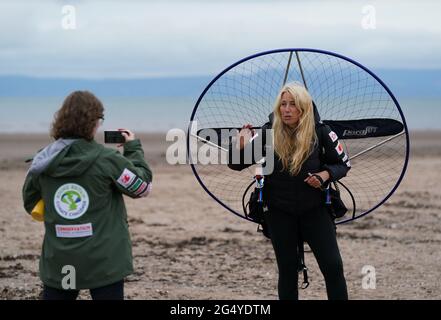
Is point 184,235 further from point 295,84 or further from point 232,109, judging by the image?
point 295,84

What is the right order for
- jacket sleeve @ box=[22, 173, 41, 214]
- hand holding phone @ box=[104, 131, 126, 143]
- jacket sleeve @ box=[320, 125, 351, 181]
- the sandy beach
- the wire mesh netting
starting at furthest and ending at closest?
the sandy beach < the wire mesh netting < jacket sleeve @ box=[320, 125, 351, 181] < hand holding phone @ box=[104, 131, 126, 143] < jacket sleeve @ box=[22, 173, 41, 214]

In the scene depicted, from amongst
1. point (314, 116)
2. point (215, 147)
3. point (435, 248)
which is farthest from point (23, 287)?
point (435, 248)

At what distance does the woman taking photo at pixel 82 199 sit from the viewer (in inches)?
150

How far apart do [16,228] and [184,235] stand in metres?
2.25

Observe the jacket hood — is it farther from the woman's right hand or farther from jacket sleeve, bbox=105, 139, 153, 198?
the woman's right hand

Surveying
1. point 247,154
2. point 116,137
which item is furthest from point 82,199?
point 247,154

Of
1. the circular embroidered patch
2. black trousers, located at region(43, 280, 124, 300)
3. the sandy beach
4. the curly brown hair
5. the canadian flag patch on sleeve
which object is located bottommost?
the sandy beach

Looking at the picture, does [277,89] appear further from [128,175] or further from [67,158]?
[67,158]

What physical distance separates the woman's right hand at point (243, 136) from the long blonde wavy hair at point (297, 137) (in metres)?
0.19

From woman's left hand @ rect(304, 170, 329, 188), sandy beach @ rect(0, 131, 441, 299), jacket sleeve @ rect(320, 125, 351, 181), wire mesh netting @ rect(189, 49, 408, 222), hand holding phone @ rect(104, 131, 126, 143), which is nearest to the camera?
hand holding phone @ rect(104, 131, 126, 143)

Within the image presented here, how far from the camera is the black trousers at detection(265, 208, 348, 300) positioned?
454 centimetres

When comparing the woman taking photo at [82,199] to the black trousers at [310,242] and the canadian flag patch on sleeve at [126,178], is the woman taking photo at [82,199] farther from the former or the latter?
the black trousers at [310,242]

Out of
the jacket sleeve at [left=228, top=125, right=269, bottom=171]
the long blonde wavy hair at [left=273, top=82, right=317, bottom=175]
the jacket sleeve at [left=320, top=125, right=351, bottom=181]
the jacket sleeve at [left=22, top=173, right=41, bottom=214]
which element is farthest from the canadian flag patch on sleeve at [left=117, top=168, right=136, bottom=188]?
the jacket sleeve at [left=320, top=125, right=351, bottom=181]

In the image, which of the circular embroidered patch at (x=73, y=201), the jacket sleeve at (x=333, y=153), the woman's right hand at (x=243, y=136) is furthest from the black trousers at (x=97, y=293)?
the jacket sleeve at (x=333, y=153)
